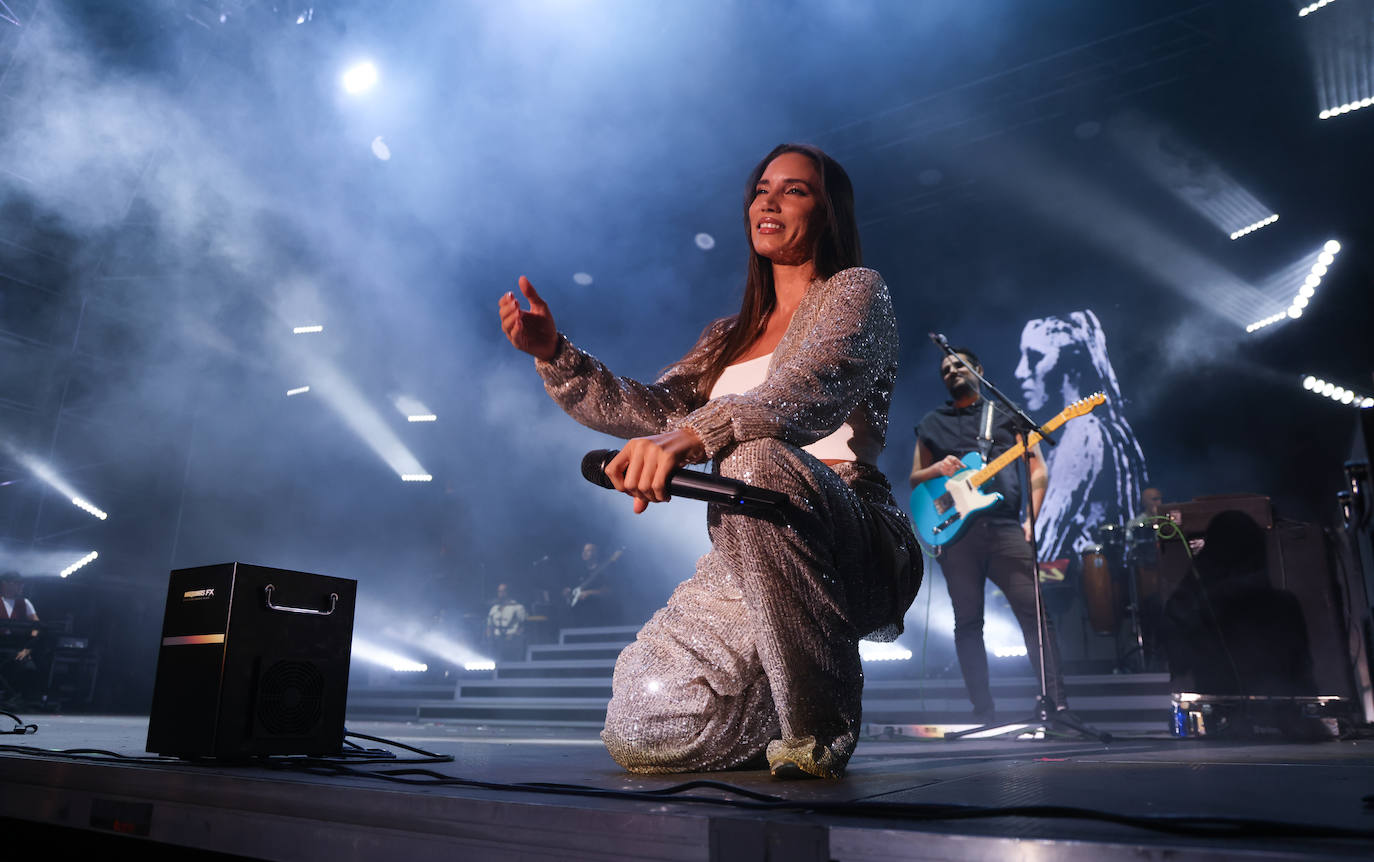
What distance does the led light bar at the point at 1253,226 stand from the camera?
24.0ft

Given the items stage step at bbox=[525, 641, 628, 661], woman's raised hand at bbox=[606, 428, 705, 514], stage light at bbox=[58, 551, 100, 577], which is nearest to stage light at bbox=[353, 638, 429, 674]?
stage step at bbox=[525, 641, 628, 661]

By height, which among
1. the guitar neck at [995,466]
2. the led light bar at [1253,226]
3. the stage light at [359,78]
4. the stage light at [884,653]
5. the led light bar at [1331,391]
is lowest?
the stage light at [884,653]

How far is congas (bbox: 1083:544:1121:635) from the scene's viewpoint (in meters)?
6.39

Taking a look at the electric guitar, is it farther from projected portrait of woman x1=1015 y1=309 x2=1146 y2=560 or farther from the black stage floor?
projected portrait of woman x1=1015 y1=309 x2=1146 y2=560

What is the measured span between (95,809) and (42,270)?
32.4 feet

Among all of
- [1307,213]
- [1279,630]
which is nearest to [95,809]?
[1279,630]

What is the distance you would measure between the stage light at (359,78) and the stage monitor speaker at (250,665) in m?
7.03

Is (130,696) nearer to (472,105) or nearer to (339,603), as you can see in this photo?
(472,105)

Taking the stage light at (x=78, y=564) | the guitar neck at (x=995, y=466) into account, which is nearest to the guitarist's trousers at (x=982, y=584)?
the guitar neck at (x=995, y=466)

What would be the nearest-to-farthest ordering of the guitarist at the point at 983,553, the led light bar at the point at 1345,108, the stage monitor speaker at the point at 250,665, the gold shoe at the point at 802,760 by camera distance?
the gold shoe at the point at 802,760, the stage monitor speaker at the point at 250,665, the guitarist at the point at 983,553, the led light bar at the point at 1345,108

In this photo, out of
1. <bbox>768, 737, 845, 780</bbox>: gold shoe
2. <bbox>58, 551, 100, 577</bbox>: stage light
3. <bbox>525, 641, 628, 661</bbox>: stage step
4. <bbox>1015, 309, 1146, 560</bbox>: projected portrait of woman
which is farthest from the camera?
<bbox>58, 551, 100, 577</bbox>: stage light

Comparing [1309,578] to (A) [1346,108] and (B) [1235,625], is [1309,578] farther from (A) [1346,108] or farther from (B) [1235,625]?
(A) [1346,108]

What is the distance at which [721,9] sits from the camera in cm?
721

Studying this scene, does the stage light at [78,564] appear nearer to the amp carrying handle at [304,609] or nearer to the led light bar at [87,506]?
the led light bar at [87,506]
